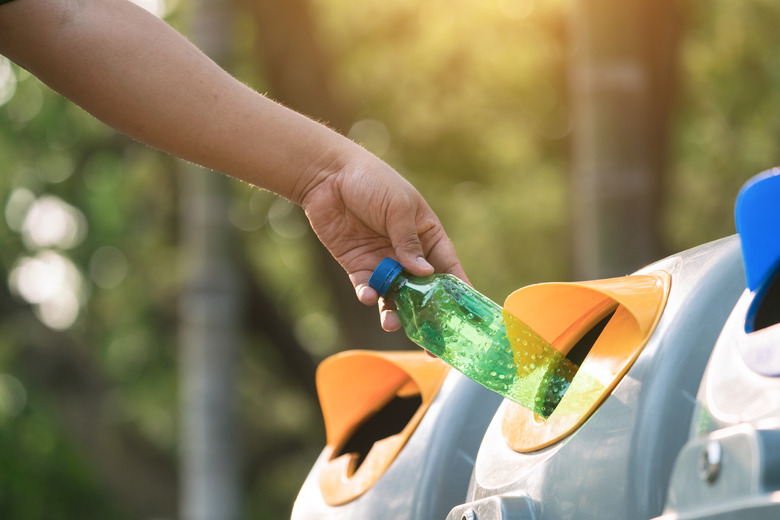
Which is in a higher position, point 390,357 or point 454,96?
point 454,96

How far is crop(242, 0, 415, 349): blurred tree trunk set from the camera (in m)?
7.46

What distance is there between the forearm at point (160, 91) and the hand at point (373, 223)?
0.05 meters

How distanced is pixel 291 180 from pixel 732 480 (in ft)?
3.36

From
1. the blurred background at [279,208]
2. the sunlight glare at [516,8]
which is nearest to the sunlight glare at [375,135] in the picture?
the blurred background at [279,208]

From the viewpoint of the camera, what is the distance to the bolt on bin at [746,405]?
3.29ft

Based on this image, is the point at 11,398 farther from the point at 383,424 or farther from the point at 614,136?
the point at 383,424

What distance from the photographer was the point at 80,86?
1.65m

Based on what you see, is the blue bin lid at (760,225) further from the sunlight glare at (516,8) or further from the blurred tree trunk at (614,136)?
the sunlight glare at (516,8)

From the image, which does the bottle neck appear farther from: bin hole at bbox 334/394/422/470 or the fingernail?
bin hole at bbox 334/394/422/470

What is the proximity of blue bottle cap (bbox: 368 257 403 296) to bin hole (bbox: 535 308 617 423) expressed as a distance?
1.14 feet

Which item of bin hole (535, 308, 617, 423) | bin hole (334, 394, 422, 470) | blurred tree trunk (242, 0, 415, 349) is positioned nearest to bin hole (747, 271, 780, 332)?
bin hole (535, 308, 617, 423)

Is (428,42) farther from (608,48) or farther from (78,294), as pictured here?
(608,48)

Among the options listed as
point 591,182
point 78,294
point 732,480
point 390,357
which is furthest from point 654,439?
point 78,294

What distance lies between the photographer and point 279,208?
10.8m
